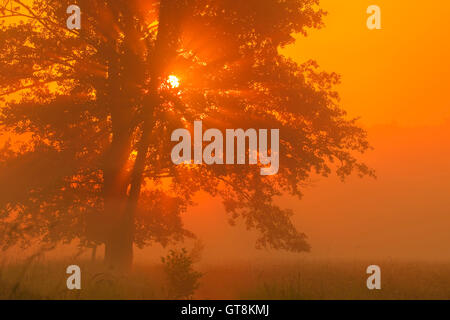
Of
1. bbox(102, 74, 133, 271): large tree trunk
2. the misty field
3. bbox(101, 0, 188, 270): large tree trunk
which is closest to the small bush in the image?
the misty field

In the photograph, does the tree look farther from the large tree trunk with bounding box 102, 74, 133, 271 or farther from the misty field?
the misty field

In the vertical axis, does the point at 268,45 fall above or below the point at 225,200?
above

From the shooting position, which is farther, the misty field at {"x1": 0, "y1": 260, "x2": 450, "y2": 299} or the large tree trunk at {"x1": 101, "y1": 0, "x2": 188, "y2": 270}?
the large tree trunk at {"x1": 101, "y1": 0, "x2": 188, "y2": 270}

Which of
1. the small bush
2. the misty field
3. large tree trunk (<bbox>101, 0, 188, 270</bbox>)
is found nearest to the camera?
the misty field

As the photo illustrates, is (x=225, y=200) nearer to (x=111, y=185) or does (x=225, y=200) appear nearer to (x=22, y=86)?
(x=111, y=185)

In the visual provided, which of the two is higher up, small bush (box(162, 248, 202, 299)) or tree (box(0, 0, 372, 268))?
tree (box(0, 0, 372, 268))

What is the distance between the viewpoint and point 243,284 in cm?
1478

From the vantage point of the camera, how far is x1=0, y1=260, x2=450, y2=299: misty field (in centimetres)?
1194

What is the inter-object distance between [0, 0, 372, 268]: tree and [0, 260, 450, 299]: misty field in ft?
10.7

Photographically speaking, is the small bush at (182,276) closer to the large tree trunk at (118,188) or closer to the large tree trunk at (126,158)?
the large tree trunk at (118,188)
